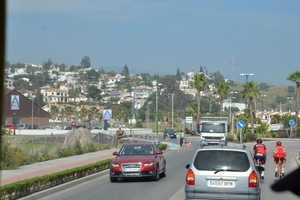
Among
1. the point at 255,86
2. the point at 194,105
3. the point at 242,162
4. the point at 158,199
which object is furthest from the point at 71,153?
the point at 194,105

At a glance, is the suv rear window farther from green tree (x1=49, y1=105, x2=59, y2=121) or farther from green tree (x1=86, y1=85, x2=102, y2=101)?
green tree (x1=86, y1=85, x2=102, y2=101)

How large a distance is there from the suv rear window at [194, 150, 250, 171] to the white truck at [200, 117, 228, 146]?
34161 mm

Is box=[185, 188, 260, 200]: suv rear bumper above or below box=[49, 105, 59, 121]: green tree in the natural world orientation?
below

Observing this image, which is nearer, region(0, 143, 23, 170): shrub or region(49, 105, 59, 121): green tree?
region(0, 143, 23, 170): shrub

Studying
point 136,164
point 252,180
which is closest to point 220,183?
point 252,180

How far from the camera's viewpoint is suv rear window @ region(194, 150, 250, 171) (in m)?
11.8

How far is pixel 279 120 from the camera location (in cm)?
11256

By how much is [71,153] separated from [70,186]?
52.6 ft

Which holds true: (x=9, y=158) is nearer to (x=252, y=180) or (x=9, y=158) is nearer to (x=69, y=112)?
(x=252, y=180)

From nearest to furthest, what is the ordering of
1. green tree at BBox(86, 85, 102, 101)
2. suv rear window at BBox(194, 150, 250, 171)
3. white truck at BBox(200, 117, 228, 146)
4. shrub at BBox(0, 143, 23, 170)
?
suv rear window at BBox(194, 150, 250, 171)
shrub at BBox(0, 143, 23, 170)
white truck at BBox(200, 117, 228, 146)
green tree at BBox(86, 85, 102, 101)

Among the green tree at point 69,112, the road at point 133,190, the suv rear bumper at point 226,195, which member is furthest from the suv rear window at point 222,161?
the green tree at point 69,112

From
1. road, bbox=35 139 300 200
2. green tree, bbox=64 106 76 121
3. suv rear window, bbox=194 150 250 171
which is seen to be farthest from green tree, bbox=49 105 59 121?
suv rear window, bbox=194 150 250 171

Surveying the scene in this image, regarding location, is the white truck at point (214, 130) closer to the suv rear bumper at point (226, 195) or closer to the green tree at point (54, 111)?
the suv rear bumper at point (226, 195)

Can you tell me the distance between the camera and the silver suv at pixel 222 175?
1155cm
